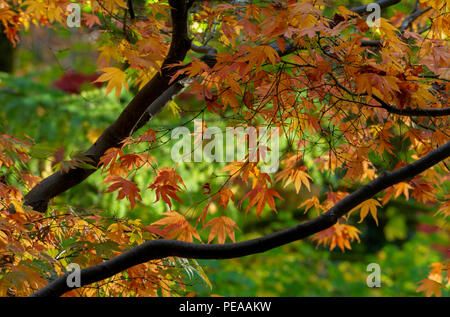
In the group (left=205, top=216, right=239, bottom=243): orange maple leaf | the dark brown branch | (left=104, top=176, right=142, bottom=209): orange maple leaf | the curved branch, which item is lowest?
the curved branch

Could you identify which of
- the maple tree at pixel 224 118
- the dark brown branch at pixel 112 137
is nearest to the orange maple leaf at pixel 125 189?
the maple tree at pixel 224 118

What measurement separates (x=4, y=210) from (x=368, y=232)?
6.87 m

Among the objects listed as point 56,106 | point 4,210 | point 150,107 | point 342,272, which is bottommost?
point 342,272

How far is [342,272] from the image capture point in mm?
5812

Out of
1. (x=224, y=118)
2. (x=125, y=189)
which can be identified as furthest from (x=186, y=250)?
(x=224, y=118)

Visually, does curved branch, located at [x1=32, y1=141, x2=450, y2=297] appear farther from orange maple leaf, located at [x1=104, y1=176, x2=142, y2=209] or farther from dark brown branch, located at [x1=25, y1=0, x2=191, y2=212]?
dark brown branch, located at [x1=25, y1=0, x2=191, y2=212]

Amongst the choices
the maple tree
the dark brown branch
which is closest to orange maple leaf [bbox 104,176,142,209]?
the maple tree

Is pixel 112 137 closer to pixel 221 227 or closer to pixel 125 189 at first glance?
pixel 125 189

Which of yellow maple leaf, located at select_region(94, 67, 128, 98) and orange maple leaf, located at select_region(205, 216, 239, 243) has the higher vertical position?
yellow maple leaf, located at select_region(94, 67, 128, 98)
